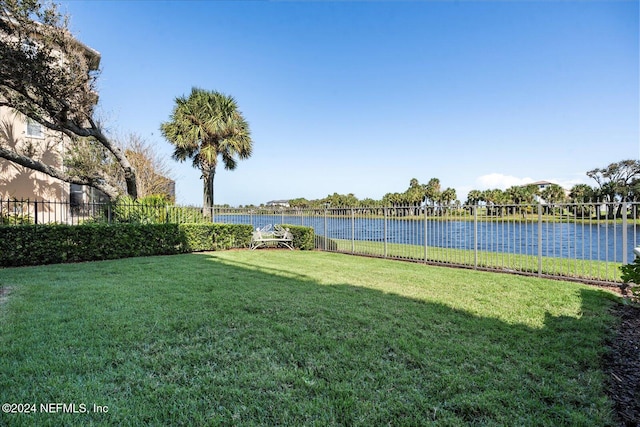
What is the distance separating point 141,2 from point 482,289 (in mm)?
13121

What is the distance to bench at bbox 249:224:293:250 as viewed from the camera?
481 inches

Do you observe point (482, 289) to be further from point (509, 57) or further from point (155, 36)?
point (155, 36)

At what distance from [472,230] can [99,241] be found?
10.4 meters

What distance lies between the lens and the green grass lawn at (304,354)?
2.13 meters

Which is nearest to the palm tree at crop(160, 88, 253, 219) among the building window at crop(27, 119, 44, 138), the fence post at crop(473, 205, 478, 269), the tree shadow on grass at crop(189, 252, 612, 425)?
the building window at crop(27, 119, 44, 138)

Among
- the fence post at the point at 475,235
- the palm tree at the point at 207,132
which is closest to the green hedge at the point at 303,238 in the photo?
the fence post at the point at 475,235

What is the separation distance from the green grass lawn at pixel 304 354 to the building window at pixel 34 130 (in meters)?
11.7

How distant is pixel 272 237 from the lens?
41.7 feet

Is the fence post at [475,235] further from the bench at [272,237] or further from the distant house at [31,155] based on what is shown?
the distant house at [31,155]

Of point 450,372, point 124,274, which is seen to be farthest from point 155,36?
point 450,372

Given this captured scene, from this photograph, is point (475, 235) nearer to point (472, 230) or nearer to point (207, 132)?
point (472, 230)

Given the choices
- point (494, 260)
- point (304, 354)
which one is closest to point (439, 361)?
point (304, 354)

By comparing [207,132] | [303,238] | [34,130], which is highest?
[207,132]

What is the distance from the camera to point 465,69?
41.1 feet
